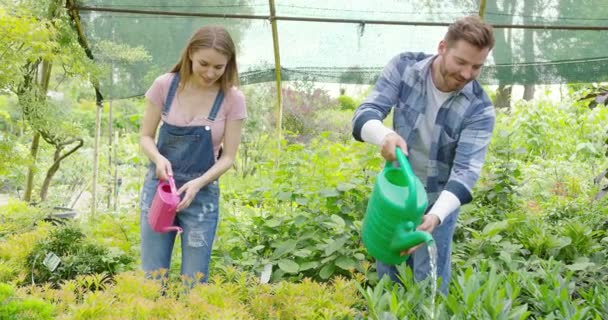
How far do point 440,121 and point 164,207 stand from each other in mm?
978

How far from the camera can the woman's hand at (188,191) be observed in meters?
2.27

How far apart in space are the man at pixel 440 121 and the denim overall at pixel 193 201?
0.57 m

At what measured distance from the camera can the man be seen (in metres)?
2.06

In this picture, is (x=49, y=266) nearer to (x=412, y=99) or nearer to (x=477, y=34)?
(x=412, y=99)

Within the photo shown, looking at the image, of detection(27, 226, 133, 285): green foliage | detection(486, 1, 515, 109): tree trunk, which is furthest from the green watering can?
detection(486, 1, 515, 109): tree trunk

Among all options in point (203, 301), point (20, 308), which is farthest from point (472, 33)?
point (20, 308)

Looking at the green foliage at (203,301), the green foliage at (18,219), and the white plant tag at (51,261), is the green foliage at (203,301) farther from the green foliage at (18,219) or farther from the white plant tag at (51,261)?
the green foliage at (18,219)

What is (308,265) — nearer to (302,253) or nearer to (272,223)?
(302,253)

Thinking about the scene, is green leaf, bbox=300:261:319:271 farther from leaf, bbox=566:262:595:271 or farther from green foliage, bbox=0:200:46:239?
green foliage, bbox=0:200:46:239

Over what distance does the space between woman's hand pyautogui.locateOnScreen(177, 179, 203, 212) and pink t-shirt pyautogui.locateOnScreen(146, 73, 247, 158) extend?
18cm

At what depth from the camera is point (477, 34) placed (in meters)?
1.96

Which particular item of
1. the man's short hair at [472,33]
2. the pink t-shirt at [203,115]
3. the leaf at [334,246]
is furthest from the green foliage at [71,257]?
the man's short hair at [472,33]

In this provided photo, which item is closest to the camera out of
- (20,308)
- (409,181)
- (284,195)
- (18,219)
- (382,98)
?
(20,308)

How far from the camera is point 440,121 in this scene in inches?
Result: 87.8
